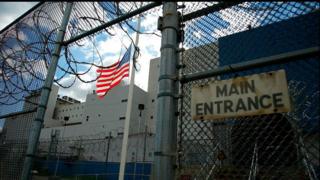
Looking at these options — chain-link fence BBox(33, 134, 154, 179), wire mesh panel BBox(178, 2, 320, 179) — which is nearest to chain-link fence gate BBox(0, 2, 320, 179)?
wire mesh panel BBox(178, 2, 320, 179)

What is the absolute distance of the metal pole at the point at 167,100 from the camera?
232 centimetres

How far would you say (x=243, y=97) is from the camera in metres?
2.06

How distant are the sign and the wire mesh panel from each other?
0.15m

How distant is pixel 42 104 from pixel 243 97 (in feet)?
9.89

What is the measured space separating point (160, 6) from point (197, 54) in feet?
2.28

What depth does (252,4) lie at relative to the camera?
2650 millimetres

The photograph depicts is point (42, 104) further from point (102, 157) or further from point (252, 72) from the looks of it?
point (102, 157)

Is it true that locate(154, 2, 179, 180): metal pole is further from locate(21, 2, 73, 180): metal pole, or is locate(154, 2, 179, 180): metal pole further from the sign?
locate(21, 2, 73, 180): metal pole

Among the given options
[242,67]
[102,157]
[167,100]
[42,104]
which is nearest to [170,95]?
[167,100]

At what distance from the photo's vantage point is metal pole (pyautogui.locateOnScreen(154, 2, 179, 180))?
2.32 meters

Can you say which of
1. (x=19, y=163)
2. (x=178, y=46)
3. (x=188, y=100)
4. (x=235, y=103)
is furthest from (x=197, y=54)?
(x=19, y=163)

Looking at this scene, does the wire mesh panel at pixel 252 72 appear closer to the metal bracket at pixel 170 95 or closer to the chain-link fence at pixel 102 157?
the metal bracket at pixel 170 95

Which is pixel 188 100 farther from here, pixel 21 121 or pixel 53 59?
pixel 21 121

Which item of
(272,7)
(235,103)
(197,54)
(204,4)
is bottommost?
(235,103)
